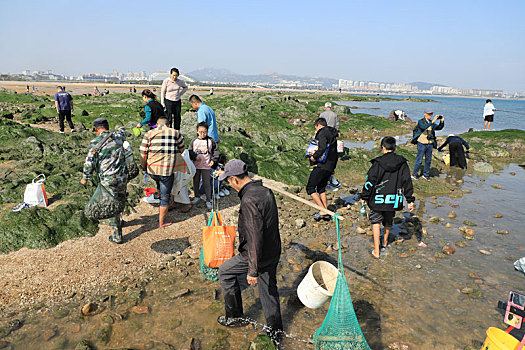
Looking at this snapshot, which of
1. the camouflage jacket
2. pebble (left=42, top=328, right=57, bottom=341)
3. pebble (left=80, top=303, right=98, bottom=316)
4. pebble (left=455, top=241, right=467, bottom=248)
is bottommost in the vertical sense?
pebble (left=455, top=241, right=467, bottom=248)

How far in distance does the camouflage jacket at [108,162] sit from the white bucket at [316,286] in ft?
12.7

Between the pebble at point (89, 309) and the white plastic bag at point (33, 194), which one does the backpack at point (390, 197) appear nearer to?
the pebble at point (89, 309)

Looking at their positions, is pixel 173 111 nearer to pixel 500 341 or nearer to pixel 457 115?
pixel 500 341

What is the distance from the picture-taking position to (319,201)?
A: 24.6 ft

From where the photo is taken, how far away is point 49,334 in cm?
398

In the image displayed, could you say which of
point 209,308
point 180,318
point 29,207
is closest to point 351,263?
point 209,308

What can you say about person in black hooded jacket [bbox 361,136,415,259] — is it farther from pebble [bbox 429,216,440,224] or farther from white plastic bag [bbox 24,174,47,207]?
white plastic bag [bbox 24,174,47,207]

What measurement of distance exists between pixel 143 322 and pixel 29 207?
4.29 metres

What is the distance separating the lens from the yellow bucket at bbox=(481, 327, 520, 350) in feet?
10.2

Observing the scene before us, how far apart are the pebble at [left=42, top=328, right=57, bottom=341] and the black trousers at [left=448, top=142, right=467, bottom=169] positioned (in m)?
15.1

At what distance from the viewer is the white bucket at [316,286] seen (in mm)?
3908

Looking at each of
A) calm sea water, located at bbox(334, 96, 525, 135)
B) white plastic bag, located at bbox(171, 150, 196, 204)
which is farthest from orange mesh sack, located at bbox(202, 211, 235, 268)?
calm sea water, located at bbox(334, 96, 525, 135)

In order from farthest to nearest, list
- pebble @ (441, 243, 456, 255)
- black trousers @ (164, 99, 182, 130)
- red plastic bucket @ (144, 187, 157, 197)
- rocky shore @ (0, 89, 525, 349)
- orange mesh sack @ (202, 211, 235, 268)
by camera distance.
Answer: black trousers @ (164, 99, 182, 130) → red plastic bucket @ (144, 187, 157, 197) → pebble @ (441, 243, 456, 255) → orange mesh sack @ (202, 211, 235, 268) → rocky shore @ (0, 89, 525, 349)

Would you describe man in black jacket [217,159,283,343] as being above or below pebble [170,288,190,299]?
above
